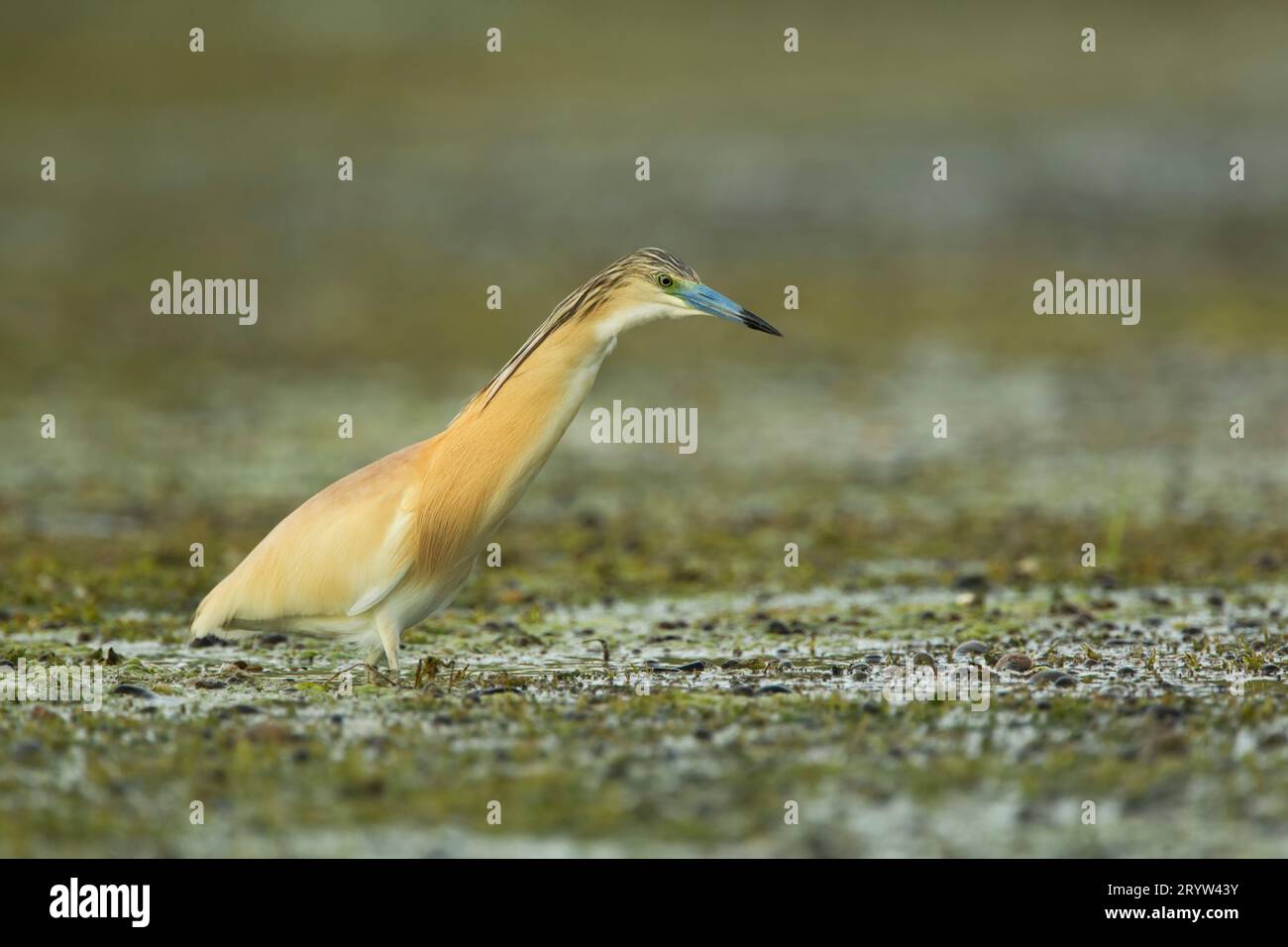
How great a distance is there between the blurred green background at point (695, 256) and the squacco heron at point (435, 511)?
2703 millimetres

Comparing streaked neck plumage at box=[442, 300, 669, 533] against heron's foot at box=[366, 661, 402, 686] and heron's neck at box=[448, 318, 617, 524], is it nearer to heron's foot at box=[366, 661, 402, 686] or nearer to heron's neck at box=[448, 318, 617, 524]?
heron's neck at box=[448, 318, 617, 524]

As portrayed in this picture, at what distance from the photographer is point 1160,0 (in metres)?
39.0

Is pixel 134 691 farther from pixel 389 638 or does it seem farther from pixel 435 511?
pixel 435 511

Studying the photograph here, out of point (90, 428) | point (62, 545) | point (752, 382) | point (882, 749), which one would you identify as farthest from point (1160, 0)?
point (882, 749)

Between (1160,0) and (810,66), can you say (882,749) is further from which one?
(1160,0)

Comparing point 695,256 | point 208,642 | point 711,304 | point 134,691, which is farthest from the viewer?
point 695,256

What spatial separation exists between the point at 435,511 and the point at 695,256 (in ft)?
60.7

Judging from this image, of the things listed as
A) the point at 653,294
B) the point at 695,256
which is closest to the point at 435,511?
the point at 653,294

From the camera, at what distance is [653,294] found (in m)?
9.02

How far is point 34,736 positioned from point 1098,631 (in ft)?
18.2

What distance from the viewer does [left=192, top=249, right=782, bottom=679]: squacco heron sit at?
30.2 feet

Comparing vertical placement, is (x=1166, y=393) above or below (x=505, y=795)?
above
